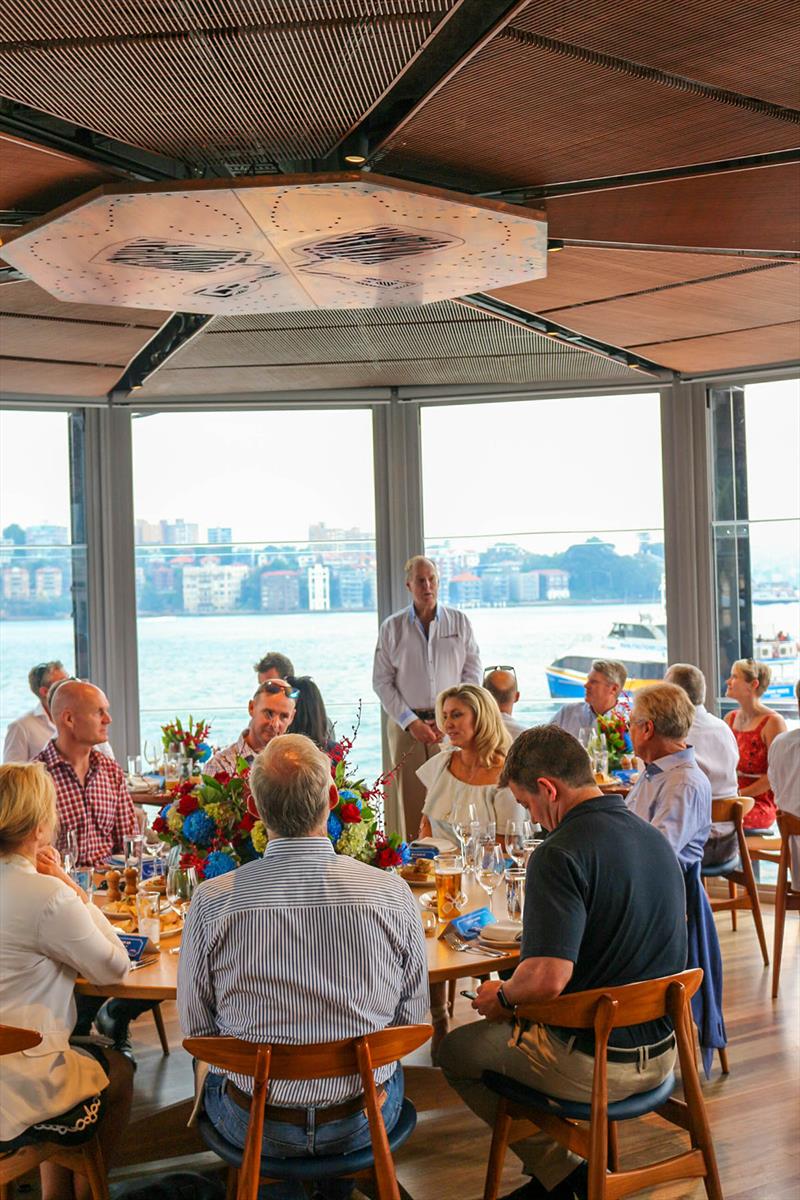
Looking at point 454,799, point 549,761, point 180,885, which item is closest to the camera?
point 549,761

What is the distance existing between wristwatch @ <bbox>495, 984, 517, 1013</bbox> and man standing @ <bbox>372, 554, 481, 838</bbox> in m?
4.80

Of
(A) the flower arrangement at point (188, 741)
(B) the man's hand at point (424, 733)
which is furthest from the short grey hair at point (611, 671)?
(A) the flower arrangement at point (188, 741)

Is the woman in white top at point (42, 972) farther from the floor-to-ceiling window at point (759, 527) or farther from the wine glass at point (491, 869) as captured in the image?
the floor-to-ceiling window at point (759, 527)

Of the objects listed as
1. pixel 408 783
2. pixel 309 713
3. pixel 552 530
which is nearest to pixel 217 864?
pixel 309 713

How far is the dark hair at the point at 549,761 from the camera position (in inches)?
144

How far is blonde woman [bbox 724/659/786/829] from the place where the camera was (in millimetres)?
7242

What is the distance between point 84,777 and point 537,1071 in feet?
8.72

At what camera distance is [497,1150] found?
3787 millimetres

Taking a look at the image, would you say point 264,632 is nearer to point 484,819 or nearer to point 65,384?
point 65,384

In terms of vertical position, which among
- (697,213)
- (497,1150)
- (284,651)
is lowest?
(497,1150)

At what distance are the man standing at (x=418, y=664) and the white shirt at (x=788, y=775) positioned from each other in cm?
288

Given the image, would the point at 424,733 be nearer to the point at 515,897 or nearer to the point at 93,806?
the point at 93,806

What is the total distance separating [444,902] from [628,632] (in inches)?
207

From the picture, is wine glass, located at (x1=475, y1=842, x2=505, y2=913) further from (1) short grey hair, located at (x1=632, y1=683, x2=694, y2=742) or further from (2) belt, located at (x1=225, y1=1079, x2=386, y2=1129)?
(2) belt, located at (x1=225, y1=1079, x2=386, y2=1129)
